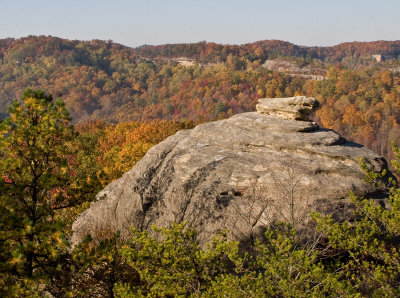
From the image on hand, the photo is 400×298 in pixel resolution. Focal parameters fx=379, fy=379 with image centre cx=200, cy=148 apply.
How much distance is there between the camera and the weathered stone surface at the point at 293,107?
18.5 metres

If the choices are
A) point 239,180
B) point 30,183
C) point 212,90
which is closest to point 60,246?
point 30,183

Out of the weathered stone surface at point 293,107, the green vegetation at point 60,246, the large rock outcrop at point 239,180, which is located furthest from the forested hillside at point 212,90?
the green vegetation at point 60,246

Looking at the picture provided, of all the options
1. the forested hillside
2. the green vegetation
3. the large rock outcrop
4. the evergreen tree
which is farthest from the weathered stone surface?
the forested hillside

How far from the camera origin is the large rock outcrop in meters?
14.9

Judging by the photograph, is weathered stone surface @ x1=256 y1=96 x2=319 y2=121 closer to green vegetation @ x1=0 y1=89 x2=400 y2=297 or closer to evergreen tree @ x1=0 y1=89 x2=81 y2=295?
green vegetation @ x1=0 y1=89 x2=400 y2=297

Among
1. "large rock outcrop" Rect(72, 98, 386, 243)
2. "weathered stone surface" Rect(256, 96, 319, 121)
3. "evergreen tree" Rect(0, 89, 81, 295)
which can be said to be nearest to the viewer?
"evergreen tree" Rect(0, 89, 81, 295)

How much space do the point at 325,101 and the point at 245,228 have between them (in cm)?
9894

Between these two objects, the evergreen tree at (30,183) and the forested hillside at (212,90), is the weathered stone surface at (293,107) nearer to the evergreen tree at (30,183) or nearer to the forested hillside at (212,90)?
the evergreen tree at (30,183)

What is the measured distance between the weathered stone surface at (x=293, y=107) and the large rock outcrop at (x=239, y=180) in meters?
0.10

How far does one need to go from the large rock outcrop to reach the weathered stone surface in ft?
0.32

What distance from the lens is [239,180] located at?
618 inches

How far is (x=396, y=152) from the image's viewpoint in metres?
10.5

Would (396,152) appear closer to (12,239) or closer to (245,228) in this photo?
(245,228)

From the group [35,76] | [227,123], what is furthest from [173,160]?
[35,76]
